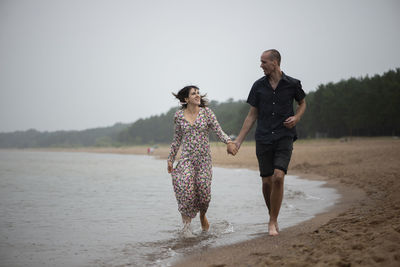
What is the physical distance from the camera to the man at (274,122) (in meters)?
4.62

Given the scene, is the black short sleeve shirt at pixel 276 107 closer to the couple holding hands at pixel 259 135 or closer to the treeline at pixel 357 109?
the couple holding hands at pixel 259 135

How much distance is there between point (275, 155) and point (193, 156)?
1.22 meters

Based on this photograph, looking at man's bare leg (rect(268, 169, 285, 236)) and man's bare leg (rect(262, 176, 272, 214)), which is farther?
man's bare leg (rect(262, 176, 272, 214))

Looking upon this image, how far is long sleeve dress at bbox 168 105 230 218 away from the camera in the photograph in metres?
5.27

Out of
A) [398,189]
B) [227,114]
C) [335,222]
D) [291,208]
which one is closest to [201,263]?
Answer: [335,222]

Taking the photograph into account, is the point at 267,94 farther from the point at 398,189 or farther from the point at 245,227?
the point at 398,189

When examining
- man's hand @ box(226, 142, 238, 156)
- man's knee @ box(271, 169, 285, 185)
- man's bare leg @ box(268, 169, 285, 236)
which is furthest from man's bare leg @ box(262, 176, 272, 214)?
man's hand @ box(226, 142, 238, 156)

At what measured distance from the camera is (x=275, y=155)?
4668 mm

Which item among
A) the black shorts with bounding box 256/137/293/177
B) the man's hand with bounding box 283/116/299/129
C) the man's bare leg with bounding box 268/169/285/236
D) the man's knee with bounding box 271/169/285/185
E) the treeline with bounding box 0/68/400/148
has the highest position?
the treeline with bounding box 0/68/400/148

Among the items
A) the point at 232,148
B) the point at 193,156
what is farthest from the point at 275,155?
the point at 193,156

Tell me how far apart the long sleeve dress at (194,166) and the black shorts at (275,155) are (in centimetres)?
74

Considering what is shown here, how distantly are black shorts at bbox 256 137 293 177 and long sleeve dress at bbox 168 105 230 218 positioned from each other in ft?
2.42

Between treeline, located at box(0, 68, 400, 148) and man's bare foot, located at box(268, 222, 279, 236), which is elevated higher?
treeline, located at box(0, 68, 400, 148)

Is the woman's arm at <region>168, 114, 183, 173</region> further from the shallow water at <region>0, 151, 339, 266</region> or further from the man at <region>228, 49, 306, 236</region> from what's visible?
the man at <region>228, 49, 306, 236</region>
